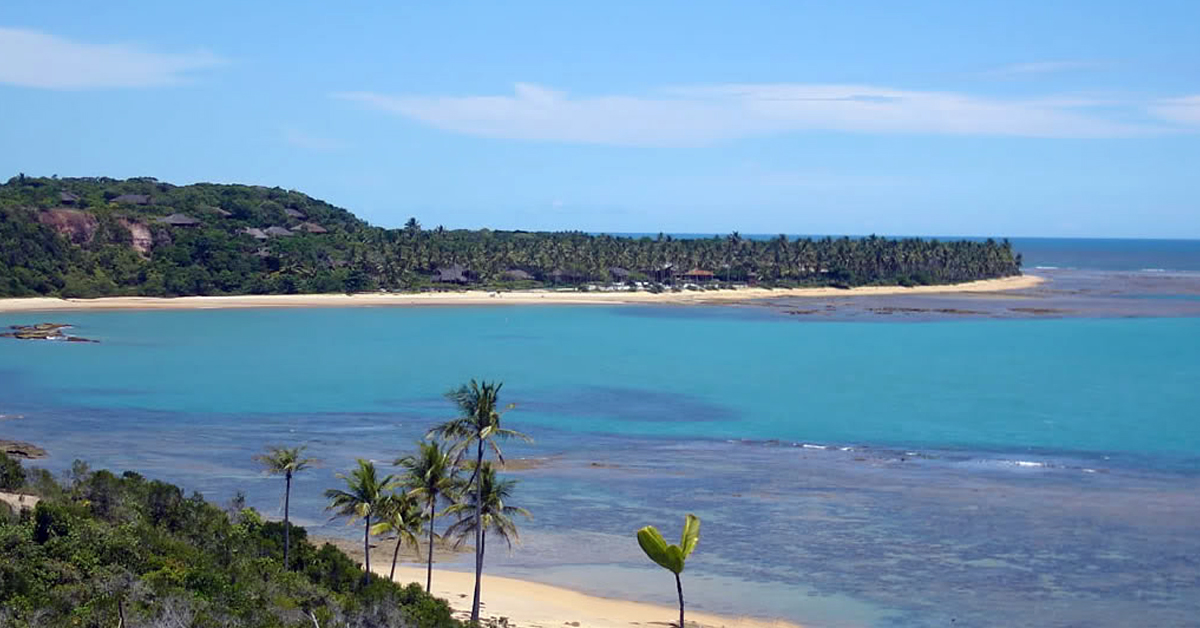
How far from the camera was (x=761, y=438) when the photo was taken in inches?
2213

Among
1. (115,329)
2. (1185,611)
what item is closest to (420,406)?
(1185,611)

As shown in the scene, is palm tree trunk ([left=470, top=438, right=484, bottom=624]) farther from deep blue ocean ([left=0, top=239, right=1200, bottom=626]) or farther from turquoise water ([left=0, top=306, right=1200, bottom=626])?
turquoise water ([left=0, top=306, right=1200, bottom=626])

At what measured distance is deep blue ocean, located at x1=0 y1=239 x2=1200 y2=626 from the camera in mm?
34031

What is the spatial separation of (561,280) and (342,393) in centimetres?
8671

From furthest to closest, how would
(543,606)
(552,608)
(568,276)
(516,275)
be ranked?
1. (568,276)
2. (516,275)
3. (543,606)
4. (552,608)

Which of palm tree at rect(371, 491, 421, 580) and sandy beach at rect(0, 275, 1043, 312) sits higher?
sandy beach at rect(0, 275, 1043, 312)

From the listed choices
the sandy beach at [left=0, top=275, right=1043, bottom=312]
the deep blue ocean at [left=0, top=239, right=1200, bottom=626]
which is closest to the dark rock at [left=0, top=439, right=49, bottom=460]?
the deep blue ocean at [left=0, top=239, right=1200, bottom=626]

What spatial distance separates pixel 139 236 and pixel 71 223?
6796mm

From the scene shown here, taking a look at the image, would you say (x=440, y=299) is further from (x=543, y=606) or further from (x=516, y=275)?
(x=543, y=606)

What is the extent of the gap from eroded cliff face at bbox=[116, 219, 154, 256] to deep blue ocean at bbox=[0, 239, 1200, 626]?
90.8 feet

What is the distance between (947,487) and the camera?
148 ft

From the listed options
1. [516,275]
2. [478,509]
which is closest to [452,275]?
[516,275]

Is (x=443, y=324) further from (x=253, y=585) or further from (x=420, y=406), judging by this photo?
(x=253, y=585)

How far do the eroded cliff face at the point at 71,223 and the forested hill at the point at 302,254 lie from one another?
20cm
